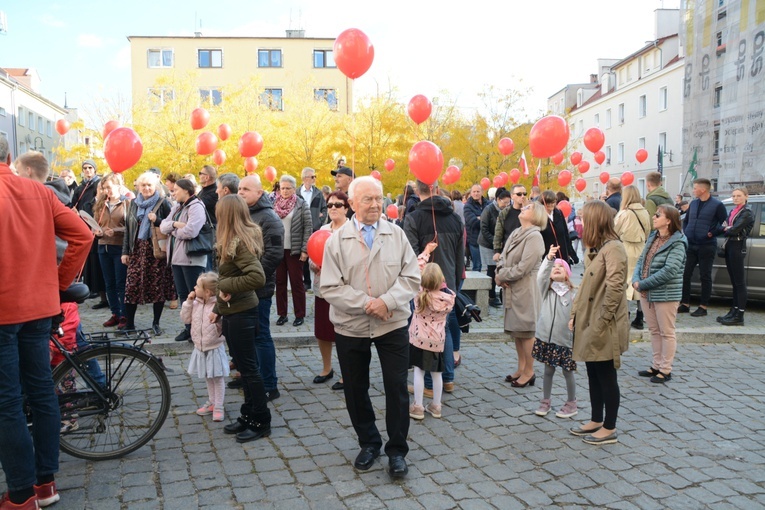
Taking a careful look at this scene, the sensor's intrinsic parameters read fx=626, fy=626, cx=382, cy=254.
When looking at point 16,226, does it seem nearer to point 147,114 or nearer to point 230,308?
point 230,308

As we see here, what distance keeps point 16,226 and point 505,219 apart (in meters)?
6.92

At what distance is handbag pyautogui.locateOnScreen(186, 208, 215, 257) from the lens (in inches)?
285

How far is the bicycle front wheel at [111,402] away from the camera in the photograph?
14.1 feet

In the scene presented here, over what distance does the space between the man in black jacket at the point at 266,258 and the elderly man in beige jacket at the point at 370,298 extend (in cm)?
143

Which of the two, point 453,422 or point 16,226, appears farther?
point 453,422

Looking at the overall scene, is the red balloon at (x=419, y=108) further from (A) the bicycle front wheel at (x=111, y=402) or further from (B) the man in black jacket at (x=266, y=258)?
(A) the bicycle front wheel at (x=111, y=402)

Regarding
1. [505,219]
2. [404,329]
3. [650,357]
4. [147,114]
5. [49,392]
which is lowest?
[650,357]

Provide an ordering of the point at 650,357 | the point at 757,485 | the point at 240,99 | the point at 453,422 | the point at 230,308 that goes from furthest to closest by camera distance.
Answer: the point at 240,99 < the point at 650,357 < the point at 453,422 < the point at 230,308 < the point at 757,485

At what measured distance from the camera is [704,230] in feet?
31.8

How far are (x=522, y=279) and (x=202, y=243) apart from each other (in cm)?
366

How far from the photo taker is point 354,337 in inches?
165

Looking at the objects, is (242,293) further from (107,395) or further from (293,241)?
(293,241)

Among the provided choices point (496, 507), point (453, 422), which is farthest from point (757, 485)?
point (453, 422)

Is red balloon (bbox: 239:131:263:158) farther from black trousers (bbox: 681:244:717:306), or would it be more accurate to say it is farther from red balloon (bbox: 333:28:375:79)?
black trousers (bbox: 681:244:717:306)
